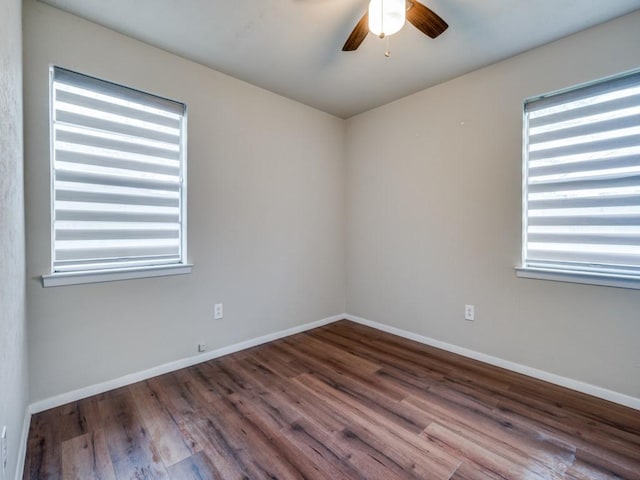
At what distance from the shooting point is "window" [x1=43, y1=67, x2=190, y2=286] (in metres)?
1.94

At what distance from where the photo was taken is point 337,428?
1.72 m

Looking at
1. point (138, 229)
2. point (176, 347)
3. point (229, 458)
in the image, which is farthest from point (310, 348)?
point (138, 229)

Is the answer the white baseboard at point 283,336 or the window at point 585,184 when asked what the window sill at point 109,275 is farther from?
the window at point 585,184

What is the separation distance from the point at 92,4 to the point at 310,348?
→ 296 centimetres

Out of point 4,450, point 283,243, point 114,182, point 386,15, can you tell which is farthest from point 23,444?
point 386,15

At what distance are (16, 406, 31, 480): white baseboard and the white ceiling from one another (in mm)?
2415

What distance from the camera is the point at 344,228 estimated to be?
148 inches

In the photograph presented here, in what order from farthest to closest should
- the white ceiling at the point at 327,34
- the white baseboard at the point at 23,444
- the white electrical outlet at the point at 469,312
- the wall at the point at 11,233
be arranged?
the white electrical outlet at the point at 469,312 → the white ceiling at the point at 327,34 → the white baseboard at the point at 23,444 → the wall at the point at 11,233

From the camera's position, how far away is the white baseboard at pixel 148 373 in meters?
1.88

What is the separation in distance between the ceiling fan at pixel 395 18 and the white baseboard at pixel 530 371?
8.03ft

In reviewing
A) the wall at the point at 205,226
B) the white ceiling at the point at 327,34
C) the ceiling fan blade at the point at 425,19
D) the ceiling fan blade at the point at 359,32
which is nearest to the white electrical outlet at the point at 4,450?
the wall at the point at 205,226

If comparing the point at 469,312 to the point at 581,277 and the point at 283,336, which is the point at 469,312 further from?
the point at 283,336

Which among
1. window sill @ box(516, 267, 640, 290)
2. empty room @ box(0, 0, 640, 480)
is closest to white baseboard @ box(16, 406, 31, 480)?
empty room @ box(0, 0, 640, 480)

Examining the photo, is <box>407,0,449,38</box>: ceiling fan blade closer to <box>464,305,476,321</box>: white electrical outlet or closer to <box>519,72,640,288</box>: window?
<box>519,72,640,288</box>: window
